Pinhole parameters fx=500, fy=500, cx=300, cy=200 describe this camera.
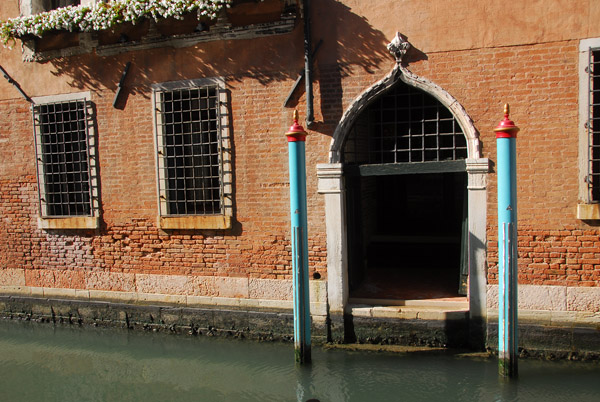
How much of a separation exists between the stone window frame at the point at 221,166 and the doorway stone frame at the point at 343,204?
1240 mm

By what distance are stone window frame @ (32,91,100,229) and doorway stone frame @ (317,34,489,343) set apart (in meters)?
3.32

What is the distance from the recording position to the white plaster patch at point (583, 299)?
208 inches

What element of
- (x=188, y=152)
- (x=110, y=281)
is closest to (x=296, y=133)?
(x=188, y=152)

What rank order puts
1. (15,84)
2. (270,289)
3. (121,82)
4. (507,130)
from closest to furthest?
(507,130) < (270,289) < (121,82) < (15,84)

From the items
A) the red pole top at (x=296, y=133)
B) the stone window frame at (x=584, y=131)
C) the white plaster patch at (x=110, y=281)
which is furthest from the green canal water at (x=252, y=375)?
the red pole top at (x=296, y=133)

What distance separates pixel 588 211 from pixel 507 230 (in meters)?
1.13

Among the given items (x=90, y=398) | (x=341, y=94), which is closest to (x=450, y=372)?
(x=341, y=94)

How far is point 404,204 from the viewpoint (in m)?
9.39

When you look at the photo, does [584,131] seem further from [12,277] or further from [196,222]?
[12,277]

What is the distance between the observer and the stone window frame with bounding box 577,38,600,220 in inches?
202

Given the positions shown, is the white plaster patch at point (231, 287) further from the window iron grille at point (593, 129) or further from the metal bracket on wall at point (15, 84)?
the window iron grille at point (593, 129)

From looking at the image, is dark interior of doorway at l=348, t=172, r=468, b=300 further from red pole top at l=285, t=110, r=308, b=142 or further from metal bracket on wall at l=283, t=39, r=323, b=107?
red pole top at l=285, t=110, r=308, b=142

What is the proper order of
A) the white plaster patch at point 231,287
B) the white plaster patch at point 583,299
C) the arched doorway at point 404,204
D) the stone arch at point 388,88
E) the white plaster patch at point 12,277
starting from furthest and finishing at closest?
1. the white plaster patch at point 12,277
2. the white plaster patch at point 231,287
3. the arched doorway at point 404,204
4. the stone arch at point 388,88
5. the white plaster patch at point 583,299

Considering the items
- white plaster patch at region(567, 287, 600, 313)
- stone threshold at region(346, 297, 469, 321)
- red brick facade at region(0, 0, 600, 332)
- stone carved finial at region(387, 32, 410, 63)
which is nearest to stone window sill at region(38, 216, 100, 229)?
red brick facade at region(0, 0, 600, 332)
